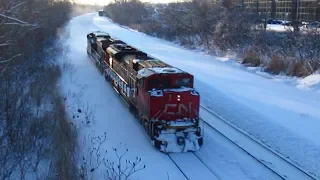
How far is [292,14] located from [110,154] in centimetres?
4760

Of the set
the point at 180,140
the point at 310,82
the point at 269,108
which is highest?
the point at 310,82

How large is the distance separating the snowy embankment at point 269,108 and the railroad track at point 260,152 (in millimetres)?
385

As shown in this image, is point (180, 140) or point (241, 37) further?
point (241, 37)

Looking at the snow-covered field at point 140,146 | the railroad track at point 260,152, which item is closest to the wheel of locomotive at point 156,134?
the snow-covered field at point 140,146

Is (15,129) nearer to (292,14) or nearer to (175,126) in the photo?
(175,126)

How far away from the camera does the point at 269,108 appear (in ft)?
55.5

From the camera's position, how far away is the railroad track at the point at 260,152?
10.5 m

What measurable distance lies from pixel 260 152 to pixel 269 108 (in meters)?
5.27

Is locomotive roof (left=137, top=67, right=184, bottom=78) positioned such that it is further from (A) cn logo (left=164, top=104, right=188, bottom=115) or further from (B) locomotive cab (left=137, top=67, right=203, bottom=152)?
(A) cn logo (left=164, top=104, right=188, bottom=115)

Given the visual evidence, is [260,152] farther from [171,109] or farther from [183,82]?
[183,82]

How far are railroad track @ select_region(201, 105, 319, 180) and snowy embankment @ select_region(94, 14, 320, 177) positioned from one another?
385 millimetres

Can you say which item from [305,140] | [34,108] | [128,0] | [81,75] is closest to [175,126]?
[305,140]

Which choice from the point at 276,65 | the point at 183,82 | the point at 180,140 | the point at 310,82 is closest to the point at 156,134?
the point at 180,140

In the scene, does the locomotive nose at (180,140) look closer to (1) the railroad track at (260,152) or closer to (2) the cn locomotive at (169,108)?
(2) the cn locomotive at (169,108)
